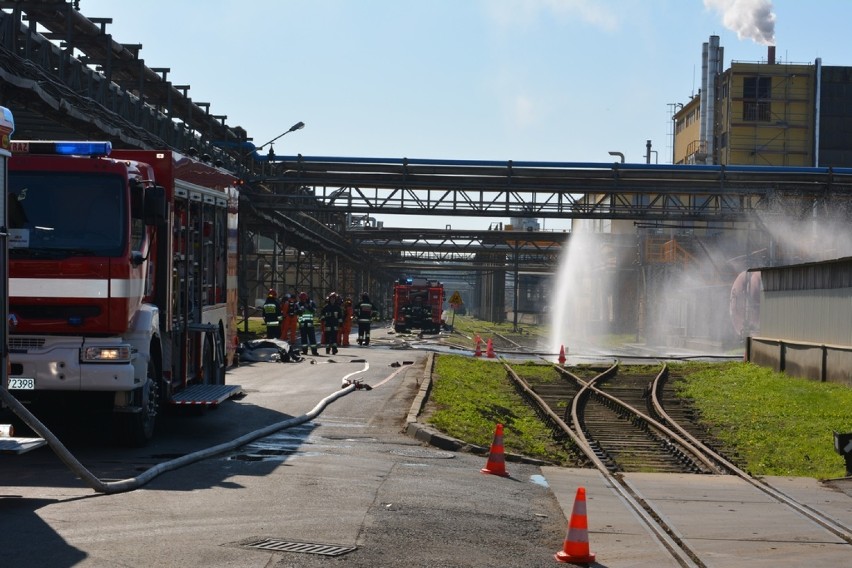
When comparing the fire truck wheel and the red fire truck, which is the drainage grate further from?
the fire truck wheel

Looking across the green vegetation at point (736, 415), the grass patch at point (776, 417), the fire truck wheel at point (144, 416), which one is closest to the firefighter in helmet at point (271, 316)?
the green vegetation at point (736, 415)

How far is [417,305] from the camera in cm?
6600

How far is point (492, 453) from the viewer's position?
515 inches

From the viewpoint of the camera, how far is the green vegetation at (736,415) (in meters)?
16.4

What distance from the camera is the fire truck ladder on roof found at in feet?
48.0

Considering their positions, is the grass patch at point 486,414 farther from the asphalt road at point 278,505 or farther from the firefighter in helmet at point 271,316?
the firefighter in helmet at point 271,316

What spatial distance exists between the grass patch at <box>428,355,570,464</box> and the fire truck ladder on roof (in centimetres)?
284

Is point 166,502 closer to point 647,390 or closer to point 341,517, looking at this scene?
point 341,517

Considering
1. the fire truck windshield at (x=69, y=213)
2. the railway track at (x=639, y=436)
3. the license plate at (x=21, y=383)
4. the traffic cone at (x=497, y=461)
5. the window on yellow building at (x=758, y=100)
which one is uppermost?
the window on yellow building at (x=758, y=100)

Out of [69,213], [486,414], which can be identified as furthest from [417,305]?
[69,213]

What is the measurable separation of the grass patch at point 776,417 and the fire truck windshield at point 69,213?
8.33m

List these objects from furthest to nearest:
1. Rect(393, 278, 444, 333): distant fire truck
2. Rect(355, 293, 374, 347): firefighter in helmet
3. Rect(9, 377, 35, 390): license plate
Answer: Rect(393, 278, 444, 333): distant fire truck → Rect(355, 293, 374, 347): firefighter in helmet → Rect(9, 377, 35, 390): license plate

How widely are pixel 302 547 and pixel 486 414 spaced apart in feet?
38.5

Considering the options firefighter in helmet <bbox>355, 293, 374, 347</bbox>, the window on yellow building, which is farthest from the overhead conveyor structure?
the window on yellow building
